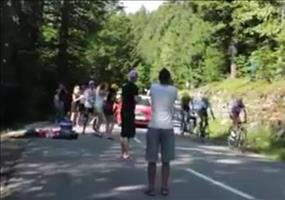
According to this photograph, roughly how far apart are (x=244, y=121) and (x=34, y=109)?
74.8ft

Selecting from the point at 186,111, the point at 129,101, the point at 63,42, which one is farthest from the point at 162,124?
the point at 63,42

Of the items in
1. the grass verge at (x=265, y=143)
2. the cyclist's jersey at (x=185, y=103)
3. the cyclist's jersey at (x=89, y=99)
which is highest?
the cyclist's jersey at (x=185, y=103)

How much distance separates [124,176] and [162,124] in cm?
307

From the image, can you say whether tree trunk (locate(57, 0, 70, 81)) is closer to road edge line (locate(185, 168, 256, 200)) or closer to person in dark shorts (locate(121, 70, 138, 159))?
person in dark shorts (locate(121, 70, 138, 159))

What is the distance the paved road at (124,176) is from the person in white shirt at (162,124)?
2.20 ft

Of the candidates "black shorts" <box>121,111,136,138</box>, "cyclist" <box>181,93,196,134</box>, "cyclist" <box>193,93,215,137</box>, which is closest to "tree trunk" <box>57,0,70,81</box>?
"cyclist" <box>181,93,196,134</box>

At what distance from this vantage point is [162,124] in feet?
46.2

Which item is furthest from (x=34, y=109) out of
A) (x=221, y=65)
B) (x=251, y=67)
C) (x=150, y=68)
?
(x=150, y=68)

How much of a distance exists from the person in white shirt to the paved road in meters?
0.67

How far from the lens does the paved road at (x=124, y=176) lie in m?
14.5

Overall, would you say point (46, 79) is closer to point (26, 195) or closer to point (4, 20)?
point (4, 20)

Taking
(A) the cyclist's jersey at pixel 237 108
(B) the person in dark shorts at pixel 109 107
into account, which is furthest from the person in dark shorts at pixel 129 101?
(A) the cyclist's jersey at pixel 237 108

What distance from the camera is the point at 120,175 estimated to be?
17.0 meters

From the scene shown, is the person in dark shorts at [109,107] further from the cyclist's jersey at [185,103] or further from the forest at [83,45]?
the cyclist's jersey at [185,103]
